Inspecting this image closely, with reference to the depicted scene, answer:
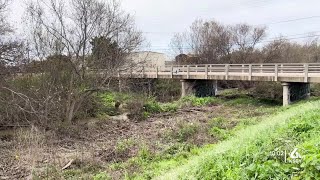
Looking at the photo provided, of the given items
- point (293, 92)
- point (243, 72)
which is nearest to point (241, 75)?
point (243, 72)

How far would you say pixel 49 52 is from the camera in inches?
Answer: 670

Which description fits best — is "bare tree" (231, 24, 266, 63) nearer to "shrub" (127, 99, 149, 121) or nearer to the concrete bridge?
the concrete bridge

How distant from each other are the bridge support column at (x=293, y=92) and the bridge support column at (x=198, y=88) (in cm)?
903

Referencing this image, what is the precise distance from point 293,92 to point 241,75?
13.2 ft

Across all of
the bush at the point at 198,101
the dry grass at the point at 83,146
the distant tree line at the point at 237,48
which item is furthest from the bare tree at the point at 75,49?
the distant tree line at the point at 237,48

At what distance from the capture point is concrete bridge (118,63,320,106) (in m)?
21.1

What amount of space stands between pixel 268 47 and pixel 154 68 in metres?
17.1

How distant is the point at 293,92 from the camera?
23812mm

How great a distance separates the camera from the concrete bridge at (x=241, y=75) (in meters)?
21.1

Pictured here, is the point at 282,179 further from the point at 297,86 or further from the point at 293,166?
the point at 297,86

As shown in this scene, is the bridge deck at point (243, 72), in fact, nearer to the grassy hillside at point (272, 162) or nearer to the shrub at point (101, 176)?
the shrub at point (101, 176)

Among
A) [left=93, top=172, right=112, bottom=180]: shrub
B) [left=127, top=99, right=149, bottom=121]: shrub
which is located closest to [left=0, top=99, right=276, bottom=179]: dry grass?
[left=93, top=172, right=112, bottom=180]: shrub

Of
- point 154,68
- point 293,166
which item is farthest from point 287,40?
point 293,166

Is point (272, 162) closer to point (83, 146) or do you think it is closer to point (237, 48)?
point (83, 146)
